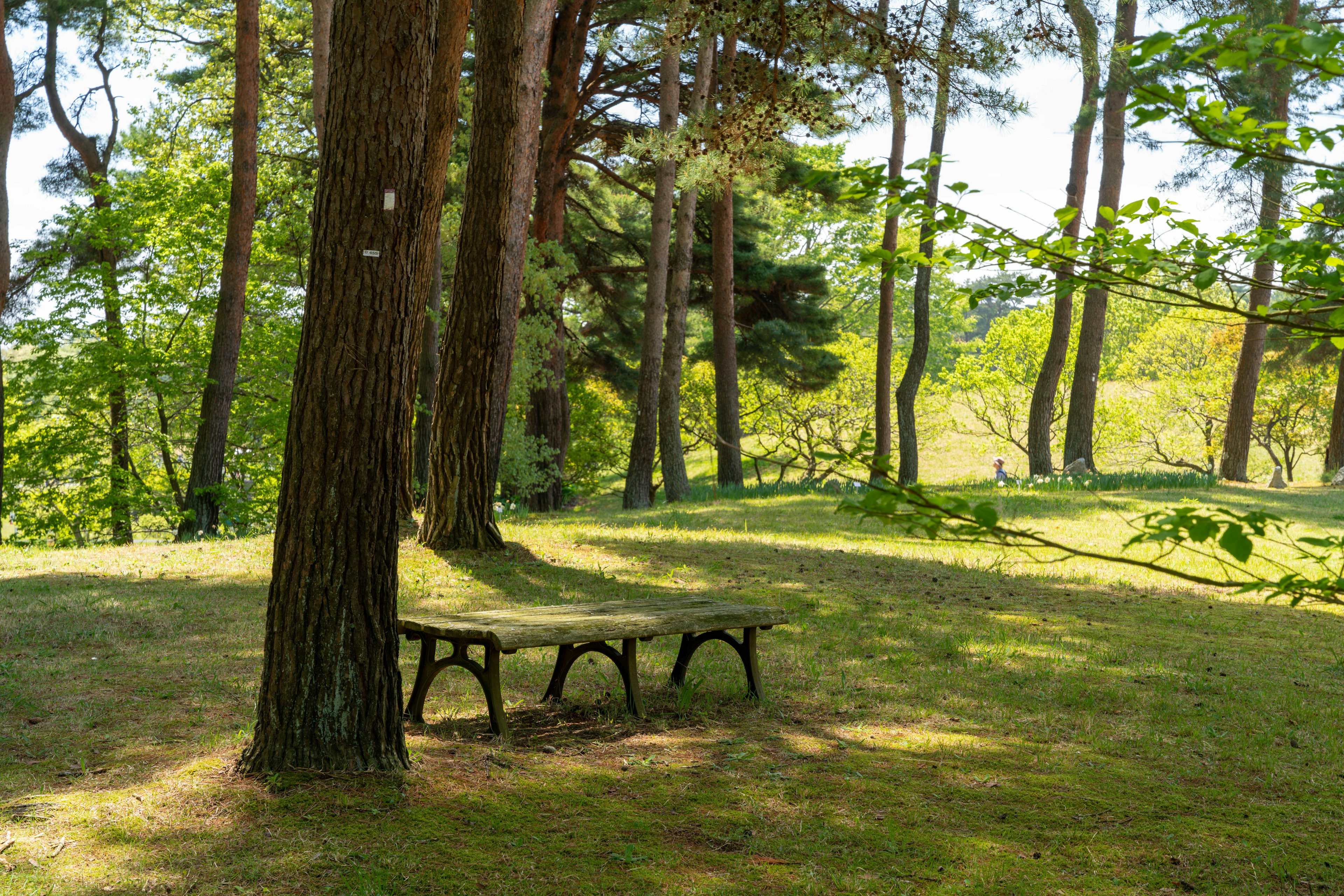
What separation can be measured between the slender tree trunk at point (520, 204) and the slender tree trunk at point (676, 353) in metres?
5.27

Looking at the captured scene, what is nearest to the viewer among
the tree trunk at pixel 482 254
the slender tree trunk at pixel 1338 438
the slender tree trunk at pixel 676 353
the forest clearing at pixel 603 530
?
the forest clearing at pixel 603 530

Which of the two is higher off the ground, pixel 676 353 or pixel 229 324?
pixel 676 353

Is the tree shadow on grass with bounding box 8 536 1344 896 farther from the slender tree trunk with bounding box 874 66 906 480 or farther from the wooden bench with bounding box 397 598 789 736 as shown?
the slender tree trunk with bounding box 874 66 906 480

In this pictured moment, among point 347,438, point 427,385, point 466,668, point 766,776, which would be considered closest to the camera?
point 347,438

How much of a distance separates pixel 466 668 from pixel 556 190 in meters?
15.7

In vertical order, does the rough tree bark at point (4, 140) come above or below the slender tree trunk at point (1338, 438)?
above

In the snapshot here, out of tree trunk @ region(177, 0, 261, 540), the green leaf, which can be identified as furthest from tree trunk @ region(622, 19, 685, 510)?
the green leaf

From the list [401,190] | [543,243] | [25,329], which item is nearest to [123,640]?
[401,190]

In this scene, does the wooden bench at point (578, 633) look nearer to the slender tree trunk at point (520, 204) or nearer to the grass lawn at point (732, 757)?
the grass lawn at point (732, 757)

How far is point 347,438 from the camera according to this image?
3.78 meters

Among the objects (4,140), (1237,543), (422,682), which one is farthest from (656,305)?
(1237,543)

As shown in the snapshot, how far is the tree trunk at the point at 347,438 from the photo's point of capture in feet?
12.4

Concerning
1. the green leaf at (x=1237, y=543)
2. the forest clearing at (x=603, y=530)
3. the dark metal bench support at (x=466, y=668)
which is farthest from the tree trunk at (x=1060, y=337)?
the green leaf at (x=1237, y=543)

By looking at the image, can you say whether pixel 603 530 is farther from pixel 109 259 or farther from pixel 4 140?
pixel 109 259
